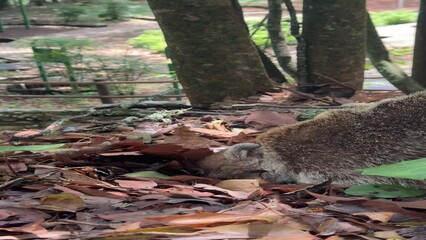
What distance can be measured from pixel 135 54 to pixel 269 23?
9441mm

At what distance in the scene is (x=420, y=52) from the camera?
18.8 ft

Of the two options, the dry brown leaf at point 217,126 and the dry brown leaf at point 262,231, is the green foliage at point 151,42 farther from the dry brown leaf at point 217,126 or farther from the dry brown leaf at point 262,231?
the dry brown leaf at point 262,231

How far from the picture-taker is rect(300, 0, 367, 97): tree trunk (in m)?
4.39

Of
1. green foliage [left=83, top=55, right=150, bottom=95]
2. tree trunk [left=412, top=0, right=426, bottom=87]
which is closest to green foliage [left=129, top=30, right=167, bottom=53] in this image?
green foliage [left=83, top=55, right=150, bottom=95]

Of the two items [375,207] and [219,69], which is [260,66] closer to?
[219,69]

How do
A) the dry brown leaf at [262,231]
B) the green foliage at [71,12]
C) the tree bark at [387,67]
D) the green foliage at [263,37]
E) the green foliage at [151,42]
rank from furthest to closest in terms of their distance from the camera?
the green foliage at [71,12], the green foliage at [151,42], the green foliage at [263,37], the tree bark at [387,67], the dry brown leaf at [262,231]

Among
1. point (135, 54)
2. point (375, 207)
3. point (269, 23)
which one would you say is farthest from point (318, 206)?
point (135, 54)

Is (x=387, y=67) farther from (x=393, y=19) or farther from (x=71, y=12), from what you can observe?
(x=71, y=12)

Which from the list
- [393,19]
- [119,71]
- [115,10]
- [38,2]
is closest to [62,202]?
[119,71]

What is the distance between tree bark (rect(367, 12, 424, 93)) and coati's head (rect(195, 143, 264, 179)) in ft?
9.23

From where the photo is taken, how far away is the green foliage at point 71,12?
21406 millimetres

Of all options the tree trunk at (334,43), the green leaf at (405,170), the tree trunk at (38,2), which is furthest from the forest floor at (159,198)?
the tree trunk at (38,2)

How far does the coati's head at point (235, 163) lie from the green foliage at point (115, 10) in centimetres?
1764

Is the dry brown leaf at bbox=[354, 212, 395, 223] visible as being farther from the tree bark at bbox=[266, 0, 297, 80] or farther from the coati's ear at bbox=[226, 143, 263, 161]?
the tree bark at bbox=[266, 0, 297, 80]
